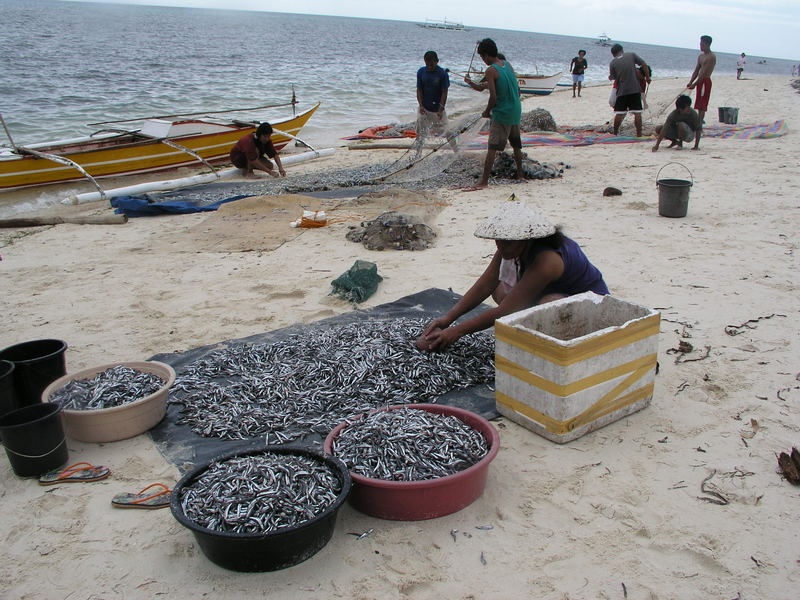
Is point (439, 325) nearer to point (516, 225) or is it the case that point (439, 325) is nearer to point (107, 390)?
point (516, 225)

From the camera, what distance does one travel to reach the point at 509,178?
10102 millimetres

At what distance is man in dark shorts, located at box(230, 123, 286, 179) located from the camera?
462 inches

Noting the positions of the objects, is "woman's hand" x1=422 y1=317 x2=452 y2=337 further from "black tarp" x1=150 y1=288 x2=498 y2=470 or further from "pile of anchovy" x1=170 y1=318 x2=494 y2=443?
"black tarp" x1=150 y1=288 x2=498 y2=470

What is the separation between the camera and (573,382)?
10.3 ft

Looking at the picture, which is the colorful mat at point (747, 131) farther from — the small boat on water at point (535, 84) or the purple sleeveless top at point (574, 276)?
the small boat on water at point (535, 84)

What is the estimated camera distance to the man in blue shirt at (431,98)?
34.2 feet

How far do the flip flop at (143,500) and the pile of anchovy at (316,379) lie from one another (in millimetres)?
521

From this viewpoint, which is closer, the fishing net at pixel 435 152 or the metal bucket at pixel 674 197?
the metal bucket at pixel 674 197

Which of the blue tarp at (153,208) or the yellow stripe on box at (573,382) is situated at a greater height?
the yellow stripe on box at (573,382)

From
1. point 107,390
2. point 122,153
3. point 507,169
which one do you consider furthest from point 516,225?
point 122,153

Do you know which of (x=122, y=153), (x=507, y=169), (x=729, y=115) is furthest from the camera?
(x=729, y=115)

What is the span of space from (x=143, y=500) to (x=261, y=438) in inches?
26.9

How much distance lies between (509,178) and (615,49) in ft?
18.3

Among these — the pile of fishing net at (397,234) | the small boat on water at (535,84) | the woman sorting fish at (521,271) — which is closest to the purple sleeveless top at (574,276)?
the woman sorting fish at (521,271)
